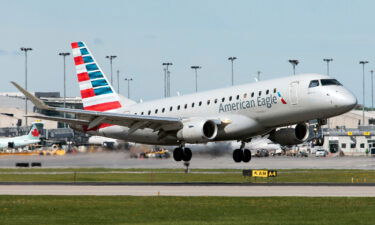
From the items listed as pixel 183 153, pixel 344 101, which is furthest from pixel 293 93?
pixel 183 153

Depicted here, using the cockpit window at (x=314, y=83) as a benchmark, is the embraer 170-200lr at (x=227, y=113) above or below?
below

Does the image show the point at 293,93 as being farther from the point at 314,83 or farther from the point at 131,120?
the point at 131,120

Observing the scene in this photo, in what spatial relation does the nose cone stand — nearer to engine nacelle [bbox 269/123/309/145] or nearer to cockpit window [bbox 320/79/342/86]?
cockpit window [bbox 320/79/342/86]

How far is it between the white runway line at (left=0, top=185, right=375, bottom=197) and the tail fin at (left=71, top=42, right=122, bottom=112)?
9330mm

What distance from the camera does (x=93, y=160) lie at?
84.8 meters

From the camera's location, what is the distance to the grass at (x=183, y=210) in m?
41.6

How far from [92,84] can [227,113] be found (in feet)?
55.8

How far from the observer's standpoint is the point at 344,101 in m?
56.7

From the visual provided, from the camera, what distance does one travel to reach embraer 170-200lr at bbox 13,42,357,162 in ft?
191

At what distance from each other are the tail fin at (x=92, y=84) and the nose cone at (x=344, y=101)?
22959 mm

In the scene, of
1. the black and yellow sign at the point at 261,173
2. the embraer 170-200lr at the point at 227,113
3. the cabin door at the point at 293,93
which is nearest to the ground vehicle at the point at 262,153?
the black and yellow sign at the point at 261,173

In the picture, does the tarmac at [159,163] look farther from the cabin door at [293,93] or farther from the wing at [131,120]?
the cabin door at [293,93]

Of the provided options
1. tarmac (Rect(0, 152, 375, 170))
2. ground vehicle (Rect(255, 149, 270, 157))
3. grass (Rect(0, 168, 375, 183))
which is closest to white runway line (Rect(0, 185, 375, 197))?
grass (Rect(0, 168, 375, 183))

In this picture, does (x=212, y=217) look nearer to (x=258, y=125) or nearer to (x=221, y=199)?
(x=221, y=199)
